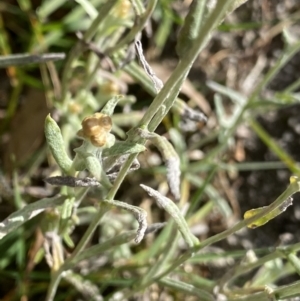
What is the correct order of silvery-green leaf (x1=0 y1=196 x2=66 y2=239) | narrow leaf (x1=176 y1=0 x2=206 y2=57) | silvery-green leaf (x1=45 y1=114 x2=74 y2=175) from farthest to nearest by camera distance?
silvery-green leaf (x1=0 y1=196 x2=66 y2=239) < silvery-green leaf (x1=45 y1=114 x2=74 y2=175) < narrow leaf (x1=176 y1=0 x2=206 y2=57)

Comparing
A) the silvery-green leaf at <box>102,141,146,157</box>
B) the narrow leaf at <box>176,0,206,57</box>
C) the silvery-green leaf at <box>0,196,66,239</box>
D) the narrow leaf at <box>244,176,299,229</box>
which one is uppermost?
the narrow leaf at <box>176,0,206,57</box>

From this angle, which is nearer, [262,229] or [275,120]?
[262,229]

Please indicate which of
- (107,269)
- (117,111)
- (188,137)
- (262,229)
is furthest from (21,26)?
(262,229)

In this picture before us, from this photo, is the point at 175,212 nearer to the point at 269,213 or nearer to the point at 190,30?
the point at 269,213

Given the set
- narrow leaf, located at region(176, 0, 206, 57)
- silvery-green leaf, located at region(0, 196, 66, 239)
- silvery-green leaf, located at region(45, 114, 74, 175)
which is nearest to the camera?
narrow leaf, located at region(176, 0, 206, 57)

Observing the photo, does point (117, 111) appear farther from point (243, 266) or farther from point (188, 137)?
point (243, 266)

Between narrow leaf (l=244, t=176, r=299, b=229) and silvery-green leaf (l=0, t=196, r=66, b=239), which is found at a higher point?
silvery-green leaf (l=0, t=196, r=66, b=239)

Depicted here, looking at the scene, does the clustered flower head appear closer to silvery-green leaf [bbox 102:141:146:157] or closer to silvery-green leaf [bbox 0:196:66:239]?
silvery-green leaf [bbox 102:141:146:157]

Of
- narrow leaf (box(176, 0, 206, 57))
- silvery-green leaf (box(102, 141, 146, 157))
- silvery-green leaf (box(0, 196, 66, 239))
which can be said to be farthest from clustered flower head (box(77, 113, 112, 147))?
silvery-green leaf (box(0, 196, 66, 239))

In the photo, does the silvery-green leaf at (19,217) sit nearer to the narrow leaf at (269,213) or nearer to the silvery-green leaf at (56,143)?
the silvery-green leaf at (56,143)

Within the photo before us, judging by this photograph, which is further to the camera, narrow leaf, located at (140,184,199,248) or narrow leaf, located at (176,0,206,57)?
narrow leaf, located at (140,184,199,248)
